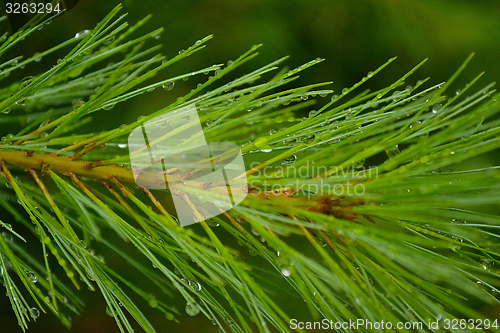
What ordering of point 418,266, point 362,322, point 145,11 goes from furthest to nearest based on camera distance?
point 145,11
point 362,322
point 418,266

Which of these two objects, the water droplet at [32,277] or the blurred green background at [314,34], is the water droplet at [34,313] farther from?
the blurred green background at [314,34]

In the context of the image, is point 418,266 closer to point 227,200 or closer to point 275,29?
point 227,200

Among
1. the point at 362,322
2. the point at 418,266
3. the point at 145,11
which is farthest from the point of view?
the point at 145,11

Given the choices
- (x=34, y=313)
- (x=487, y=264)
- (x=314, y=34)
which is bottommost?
(x=487, y=264)

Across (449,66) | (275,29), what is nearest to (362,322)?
(275,29)
